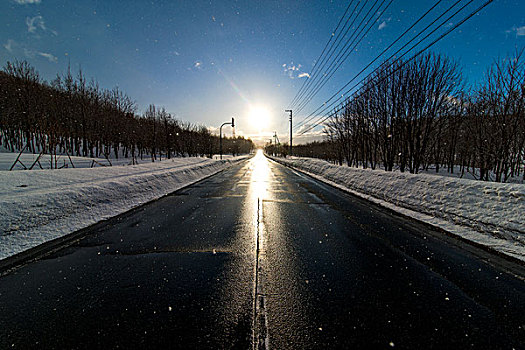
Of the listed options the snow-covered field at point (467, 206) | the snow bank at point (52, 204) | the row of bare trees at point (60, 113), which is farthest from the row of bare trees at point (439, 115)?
the row of bare trees at point (60, 113)

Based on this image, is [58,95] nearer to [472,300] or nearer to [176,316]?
[176,316]

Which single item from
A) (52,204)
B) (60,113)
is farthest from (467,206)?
(60,113)

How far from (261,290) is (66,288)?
8.65 ft

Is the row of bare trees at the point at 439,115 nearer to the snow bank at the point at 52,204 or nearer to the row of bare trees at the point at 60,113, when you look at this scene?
the snow bank at the point at 52,204

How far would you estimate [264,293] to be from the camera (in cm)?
243

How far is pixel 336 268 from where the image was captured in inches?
119

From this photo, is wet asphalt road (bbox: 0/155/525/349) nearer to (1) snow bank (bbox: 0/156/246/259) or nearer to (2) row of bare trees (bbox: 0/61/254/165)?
(1) snow bank (bbox: 0/156/246/259)

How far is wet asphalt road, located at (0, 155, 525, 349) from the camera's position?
1830mm

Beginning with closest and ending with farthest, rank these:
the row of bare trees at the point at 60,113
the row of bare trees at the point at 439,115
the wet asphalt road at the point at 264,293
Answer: the wet asphalt road at the point at 264,293 → the row of bare trees at the point at 439,115 → the row of bare trees at the point at 60,113

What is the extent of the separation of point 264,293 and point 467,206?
6.27 metres

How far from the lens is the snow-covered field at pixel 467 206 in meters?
4.11

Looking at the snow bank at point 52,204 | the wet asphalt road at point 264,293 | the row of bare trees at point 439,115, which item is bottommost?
the wet asphalt road at point 264,293

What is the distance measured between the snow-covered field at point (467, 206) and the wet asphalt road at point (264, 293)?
0.85 meters

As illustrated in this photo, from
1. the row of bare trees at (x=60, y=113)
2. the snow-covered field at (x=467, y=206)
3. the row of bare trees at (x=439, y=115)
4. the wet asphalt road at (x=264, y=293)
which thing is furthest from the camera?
the row of bare trees at (x=60, y=113)
